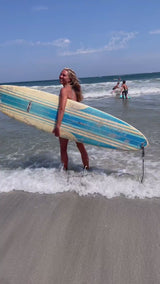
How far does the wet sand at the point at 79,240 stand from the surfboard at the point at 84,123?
823 millimetres

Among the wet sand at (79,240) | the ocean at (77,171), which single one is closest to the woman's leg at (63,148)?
the ocean at (77,171)

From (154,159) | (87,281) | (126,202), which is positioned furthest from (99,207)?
(154,159)

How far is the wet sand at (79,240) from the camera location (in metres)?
1.49

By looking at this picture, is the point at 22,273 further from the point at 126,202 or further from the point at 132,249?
the point at 126,202

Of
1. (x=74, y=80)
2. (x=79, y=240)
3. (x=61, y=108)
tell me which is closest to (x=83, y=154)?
(x=61, y=108)

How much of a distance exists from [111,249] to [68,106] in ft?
6.14

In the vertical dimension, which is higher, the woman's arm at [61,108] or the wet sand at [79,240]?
the woman's arm at [61,108]

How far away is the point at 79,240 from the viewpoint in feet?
5.89

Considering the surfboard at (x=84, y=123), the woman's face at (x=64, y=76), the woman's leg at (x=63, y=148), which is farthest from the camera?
the woman's leg at (x=63, y=148)

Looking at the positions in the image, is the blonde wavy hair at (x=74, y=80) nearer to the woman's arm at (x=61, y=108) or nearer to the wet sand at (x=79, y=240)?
the woman's arm at (x=61, y=108)

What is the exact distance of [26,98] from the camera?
3135mm

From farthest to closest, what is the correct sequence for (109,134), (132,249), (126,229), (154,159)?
(154,159) → (109,134) → (126,229) → (132,249)

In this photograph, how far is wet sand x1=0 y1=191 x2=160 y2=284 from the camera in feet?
4.90

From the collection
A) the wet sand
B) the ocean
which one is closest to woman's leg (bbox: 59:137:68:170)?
the ocean
